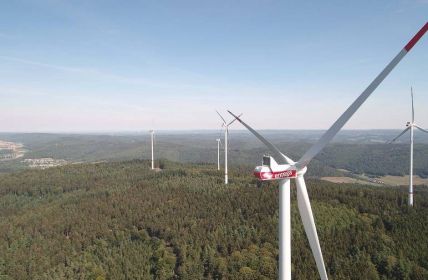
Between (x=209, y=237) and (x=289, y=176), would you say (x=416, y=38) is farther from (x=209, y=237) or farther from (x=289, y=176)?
(x=209, y=237)

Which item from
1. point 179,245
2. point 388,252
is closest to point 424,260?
point 388,252

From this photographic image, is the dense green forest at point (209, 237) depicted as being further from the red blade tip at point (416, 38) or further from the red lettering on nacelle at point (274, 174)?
the red blade tip at point (416, 38)

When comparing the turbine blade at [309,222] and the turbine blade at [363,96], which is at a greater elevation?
the turbine blade at [363,96]

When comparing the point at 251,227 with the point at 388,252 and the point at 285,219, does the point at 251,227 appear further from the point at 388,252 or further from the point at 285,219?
the point at 285,219

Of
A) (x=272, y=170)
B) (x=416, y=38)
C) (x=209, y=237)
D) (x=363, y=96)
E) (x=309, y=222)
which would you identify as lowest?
(x=209, y=237)

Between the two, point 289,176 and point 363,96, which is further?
point 289,176

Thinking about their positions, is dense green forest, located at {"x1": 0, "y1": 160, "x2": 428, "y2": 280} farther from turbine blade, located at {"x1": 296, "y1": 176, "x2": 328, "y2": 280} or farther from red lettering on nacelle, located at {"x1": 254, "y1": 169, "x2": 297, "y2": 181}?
red lettering on nacelle, located at {"x1": 254, "y1": 169, "x2": 297, "y2": 181}

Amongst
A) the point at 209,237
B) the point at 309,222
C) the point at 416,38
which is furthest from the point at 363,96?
the point at 209,237

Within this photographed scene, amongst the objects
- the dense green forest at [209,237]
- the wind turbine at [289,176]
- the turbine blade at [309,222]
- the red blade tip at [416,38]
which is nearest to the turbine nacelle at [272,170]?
the wind turbine at [289,176]
